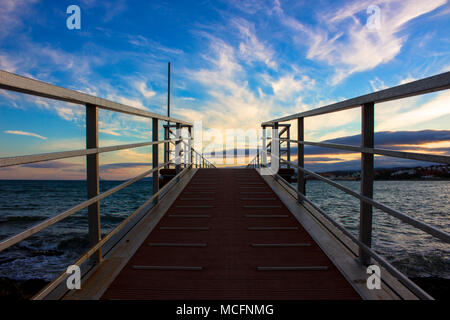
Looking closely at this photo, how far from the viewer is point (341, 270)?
1813 millimetres

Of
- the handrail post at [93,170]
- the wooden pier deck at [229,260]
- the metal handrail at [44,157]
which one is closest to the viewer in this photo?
the metal handrail at [44,157]

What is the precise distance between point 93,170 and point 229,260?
48.0 inches

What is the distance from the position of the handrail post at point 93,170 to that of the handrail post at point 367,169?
1874 mm

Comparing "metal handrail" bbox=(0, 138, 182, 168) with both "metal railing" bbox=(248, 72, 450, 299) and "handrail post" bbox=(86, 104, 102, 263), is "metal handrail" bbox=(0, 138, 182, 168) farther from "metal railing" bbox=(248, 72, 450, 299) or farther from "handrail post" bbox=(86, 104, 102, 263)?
"metal railing" bbox=(248, 72, 450, 299)

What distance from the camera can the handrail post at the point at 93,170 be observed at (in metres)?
1.77

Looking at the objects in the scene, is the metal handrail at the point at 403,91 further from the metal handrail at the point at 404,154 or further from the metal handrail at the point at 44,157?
the metal handrail at the point at 44,157

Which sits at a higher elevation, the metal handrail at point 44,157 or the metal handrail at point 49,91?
the metal handrail at point 49,91

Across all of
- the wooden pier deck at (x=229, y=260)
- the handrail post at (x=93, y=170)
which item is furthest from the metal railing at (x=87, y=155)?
the wooden pier deck at (x=229, y=260)

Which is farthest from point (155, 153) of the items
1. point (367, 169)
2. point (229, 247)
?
point (367, 169)

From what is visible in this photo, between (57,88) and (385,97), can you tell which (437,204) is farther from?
(57,88)

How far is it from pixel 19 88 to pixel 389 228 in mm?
15714

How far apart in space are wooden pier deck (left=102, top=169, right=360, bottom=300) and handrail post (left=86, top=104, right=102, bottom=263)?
1.19 ft

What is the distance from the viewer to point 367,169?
1.78 m
